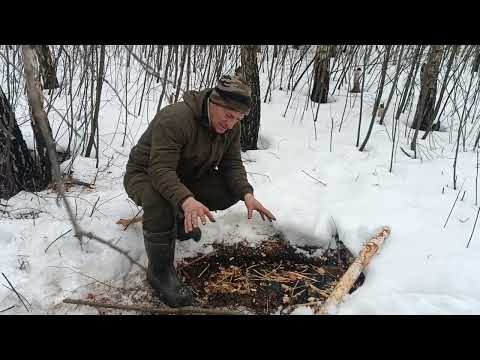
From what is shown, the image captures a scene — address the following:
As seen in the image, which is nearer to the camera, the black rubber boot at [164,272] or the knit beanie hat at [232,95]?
the knit beanie hat at [232,95]

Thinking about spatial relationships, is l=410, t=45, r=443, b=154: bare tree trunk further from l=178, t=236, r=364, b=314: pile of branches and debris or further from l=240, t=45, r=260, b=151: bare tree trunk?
l=178, t=236, r=364, b=314: pile of branches and debris

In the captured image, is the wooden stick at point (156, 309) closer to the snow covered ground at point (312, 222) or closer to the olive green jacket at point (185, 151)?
the snow covered ground at point (312, 222)

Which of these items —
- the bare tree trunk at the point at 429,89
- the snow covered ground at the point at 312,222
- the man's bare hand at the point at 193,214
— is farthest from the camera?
the bare tree trunk at the point at 429,89

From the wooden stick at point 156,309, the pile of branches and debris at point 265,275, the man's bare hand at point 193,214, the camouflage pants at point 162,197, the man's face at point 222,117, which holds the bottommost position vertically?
the pile of branches and debris at point 265,275

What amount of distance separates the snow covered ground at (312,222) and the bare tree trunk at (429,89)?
0.35 meters

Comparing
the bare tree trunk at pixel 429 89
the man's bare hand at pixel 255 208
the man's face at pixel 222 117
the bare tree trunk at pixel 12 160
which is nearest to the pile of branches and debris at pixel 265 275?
the man's bare hand at pixel 255 208

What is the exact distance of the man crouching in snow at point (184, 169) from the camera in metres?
2.04

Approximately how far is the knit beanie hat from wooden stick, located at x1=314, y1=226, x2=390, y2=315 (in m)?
1.11

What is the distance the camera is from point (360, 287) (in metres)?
2.26

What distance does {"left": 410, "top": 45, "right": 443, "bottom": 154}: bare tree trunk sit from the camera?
166 inches

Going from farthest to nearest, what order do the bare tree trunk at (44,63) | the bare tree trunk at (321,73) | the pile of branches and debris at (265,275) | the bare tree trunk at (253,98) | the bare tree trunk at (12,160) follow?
1. the bare tree trunk at (321,73)
2. the bare tree trunk at (253,98)
3. the bare tree trunk at (44,63)
4. the bare tree trunk at (12,160)
5. the pile of branches and debris at (265,275)

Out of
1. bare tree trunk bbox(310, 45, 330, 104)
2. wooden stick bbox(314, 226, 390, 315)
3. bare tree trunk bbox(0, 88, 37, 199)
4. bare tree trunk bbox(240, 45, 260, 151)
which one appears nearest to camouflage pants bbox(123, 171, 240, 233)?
wooden stick bbox(314, 226, 390, 315)
